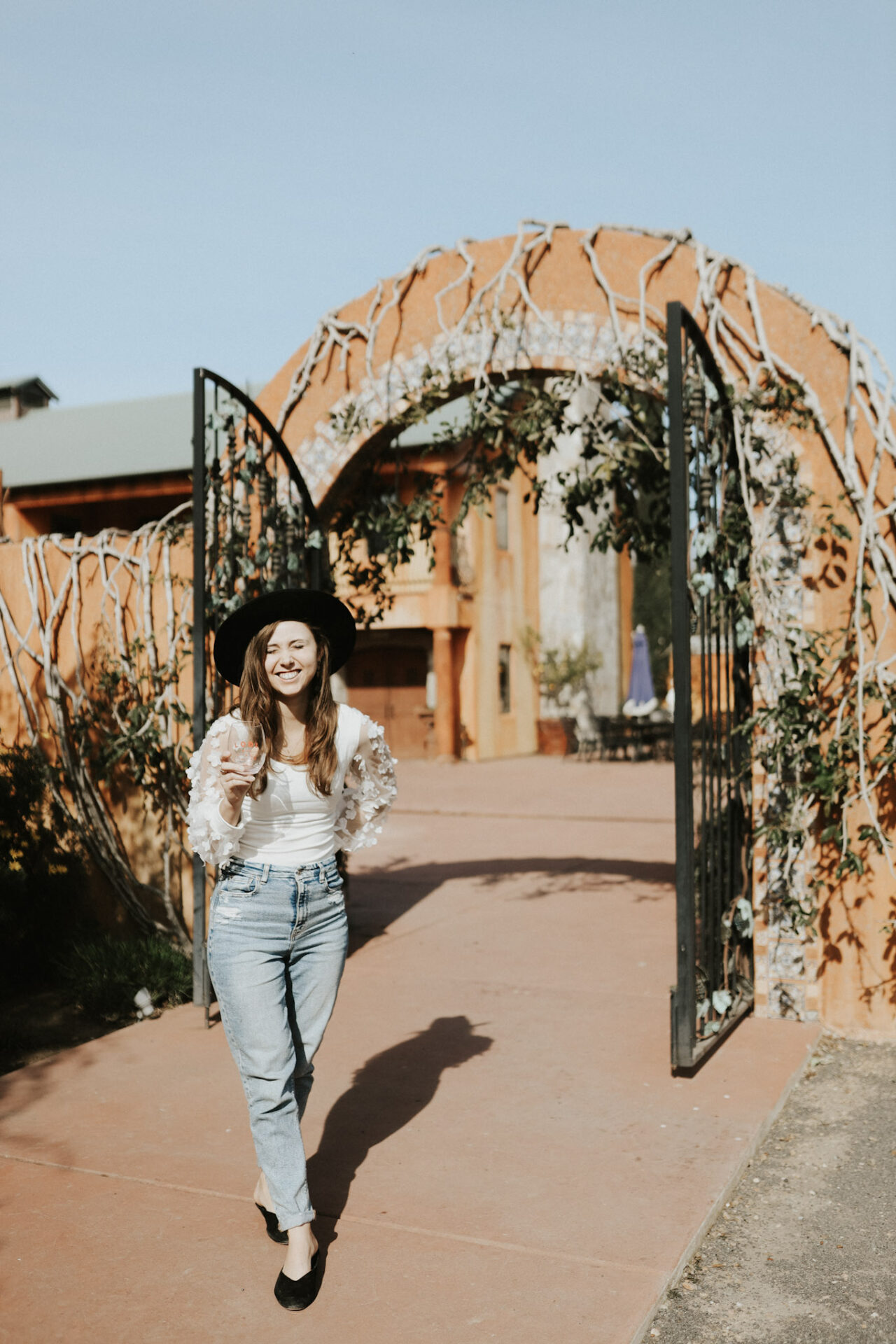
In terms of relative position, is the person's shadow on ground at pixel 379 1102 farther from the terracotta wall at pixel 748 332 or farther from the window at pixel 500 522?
the window at pixel 500 522

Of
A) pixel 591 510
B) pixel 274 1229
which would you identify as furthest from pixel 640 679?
pixel 274 1229

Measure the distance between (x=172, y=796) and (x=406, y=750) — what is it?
55.8 feet

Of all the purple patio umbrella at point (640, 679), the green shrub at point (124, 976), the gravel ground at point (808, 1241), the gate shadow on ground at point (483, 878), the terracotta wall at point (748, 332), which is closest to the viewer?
the gravel ground at point (808, 1241)

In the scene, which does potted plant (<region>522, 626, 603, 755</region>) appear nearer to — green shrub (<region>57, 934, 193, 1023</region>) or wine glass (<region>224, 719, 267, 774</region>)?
green shrub (<region>57, 934, 193, 1023</region>)

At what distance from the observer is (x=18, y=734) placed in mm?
6523

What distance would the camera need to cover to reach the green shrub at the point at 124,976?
533cm

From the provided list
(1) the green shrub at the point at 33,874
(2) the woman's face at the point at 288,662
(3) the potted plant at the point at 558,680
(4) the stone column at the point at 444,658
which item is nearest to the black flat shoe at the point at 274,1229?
(2) the woman's face at the point at 288,662

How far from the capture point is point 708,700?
183 inches

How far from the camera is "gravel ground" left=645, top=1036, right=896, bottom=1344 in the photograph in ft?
8.86

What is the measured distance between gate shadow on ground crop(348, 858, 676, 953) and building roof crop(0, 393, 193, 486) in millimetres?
9809

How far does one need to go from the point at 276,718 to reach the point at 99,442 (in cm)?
1851

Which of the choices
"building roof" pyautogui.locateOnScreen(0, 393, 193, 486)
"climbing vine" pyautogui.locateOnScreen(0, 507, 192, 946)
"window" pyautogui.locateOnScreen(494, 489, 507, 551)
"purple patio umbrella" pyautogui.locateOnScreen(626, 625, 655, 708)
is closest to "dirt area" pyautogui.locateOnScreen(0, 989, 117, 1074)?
"climbing vine" pyautogui.locateOnScreen(0, 507, 192, 946)

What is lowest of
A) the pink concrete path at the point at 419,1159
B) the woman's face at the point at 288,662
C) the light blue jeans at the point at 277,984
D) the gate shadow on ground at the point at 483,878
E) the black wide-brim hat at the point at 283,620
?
the gate shadow on ground at the point at 483,878

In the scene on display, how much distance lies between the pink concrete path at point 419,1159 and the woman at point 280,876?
24 centimetres
